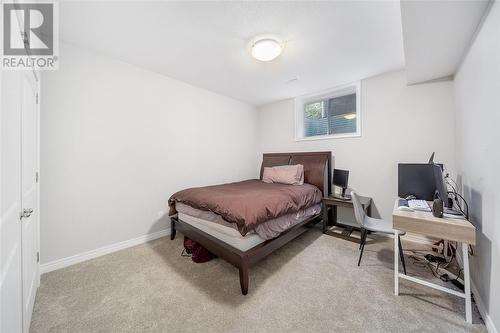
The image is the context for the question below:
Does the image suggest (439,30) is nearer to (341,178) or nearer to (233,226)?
(341,178)

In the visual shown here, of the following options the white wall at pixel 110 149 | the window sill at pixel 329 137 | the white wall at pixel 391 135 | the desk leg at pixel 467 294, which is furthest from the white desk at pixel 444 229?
the white wall at pixel 110 149

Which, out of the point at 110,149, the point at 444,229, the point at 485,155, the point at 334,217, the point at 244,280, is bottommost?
the point at 244,280

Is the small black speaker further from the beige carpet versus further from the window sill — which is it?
the window sill

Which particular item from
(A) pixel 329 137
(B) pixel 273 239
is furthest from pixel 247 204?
(A) pixel 329 137

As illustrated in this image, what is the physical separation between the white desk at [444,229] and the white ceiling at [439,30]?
5.23 feet

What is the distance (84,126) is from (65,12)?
1122 millimetres

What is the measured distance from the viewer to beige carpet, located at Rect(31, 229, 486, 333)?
Result: 4.48ft

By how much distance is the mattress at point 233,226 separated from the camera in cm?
181

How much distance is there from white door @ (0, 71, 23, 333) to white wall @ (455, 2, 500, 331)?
2803mm

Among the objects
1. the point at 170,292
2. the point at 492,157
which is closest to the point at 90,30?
the point at 170,292

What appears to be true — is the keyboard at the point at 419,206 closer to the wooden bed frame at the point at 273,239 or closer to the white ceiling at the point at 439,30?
the wooden bed frame at the point at 273,239

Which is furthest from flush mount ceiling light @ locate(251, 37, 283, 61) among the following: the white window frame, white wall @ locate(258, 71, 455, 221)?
white wall @ locate(258, 71, 455, 221)

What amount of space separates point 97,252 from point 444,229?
11.8 feet

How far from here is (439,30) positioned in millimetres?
1574
